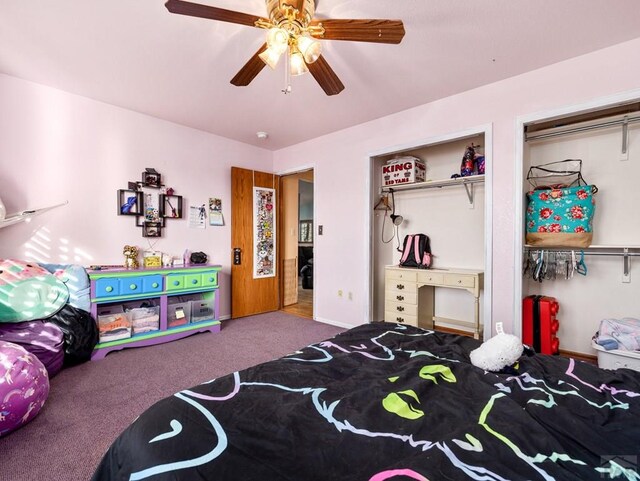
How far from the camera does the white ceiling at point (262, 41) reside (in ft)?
6.38

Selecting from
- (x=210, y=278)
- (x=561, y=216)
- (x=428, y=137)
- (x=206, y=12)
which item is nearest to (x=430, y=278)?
(x=561, y=216)

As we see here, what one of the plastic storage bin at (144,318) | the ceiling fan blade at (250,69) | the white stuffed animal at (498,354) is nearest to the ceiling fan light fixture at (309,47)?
the ceiling fan blade at (250,69)

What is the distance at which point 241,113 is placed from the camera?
3.48 meters

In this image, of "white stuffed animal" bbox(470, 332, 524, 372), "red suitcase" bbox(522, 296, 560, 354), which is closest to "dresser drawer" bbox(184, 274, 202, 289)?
"white stuffed animal" bbox(470, 332, 524, 372)

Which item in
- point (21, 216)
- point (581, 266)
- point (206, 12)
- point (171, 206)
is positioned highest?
point (206, 12)

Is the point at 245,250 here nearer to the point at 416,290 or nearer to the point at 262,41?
the point at 416,290

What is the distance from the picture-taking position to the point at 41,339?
2.45m

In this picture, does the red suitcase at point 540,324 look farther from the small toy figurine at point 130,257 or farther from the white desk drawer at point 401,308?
the small toy figurine at point 130,257

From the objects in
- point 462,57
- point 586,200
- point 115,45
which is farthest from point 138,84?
point 586,200

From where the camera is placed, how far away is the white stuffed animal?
1299mm

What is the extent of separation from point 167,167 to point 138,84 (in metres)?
1.08

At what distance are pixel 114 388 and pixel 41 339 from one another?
767mm

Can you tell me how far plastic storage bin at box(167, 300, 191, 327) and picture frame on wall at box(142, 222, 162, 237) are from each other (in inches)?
33.6

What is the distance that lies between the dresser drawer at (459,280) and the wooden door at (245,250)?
2.57 meters
